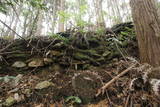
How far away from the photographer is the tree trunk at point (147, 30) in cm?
190

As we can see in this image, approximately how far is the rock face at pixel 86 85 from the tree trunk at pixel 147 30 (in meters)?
1.06

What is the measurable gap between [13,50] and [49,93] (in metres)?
1.69

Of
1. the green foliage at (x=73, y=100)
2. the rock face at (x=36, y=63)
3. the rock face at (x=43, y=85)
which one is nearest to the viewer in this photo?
the green foliage at (x=73, y=100)

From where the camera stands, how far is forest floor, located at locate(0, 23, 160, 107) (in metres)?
1.58

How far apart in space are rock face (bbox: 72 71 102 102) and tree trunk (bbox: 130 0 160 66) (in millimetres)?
1061

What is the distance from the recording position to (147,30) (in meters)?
2.03

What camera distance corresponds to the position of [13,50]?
8.76ft

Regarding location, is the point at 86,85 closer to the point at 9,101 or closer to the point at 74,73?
the point at 74,73

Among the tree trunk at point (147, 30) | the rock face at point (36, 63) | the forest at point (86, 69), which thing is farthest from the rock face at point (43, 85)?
the tree trunk at point (147, 30)

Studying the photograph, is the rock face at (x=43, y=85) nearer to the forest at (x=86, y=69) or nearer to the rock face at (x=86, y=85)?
the forest at (x=86, y=69)

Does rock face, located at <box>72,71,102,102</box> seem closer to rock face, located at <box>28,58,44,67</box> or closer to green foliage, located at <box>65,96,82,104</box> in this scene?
green foliage, located at <box>65,96,82,104</box>

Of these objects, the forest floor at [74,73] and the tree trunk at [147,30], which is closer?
the forest floor at [74,73]

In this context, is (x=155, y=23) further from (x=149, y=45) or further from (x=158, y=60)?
(x=158, y=60)

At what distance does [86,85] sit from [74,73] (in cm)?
63
